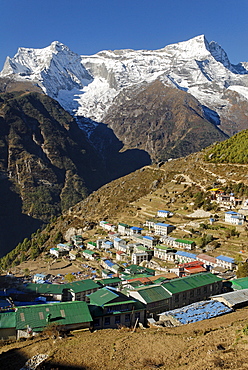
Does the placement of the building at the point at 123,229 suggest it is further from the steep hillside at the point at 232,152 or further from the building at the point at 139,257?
the steep hillside at the point at 232,152

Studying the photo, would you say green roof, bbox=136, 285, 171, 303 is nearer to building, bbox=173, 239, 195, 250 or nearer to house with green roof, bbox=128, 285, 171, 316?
house with green roof, bbox=128, 285, 171, 316

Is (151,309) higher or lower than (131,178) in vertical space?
lower

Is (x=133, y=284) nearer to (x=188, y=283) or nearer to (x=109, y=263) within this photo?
(x=188, y=283)

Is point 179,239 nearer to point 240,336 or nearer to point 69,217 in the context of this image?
point 240,336

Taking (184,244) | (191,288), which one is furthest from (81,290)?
(184,244)

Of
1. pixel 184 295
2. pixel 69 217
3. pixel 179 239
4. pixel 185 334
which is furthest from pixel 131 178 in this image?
pixel 185 334

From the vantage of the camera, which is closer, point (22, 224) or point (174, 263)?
point (174, 263)

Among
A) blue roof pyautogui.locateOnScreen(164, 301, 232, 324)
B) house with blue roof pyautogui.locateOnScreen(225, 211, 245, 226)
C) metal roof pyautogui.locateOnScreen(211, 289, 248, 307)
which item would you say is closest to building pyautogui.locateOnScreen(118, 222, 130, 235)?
house with blue roof pyautogui.locateOnScreen(225, 211, 245, 226)
